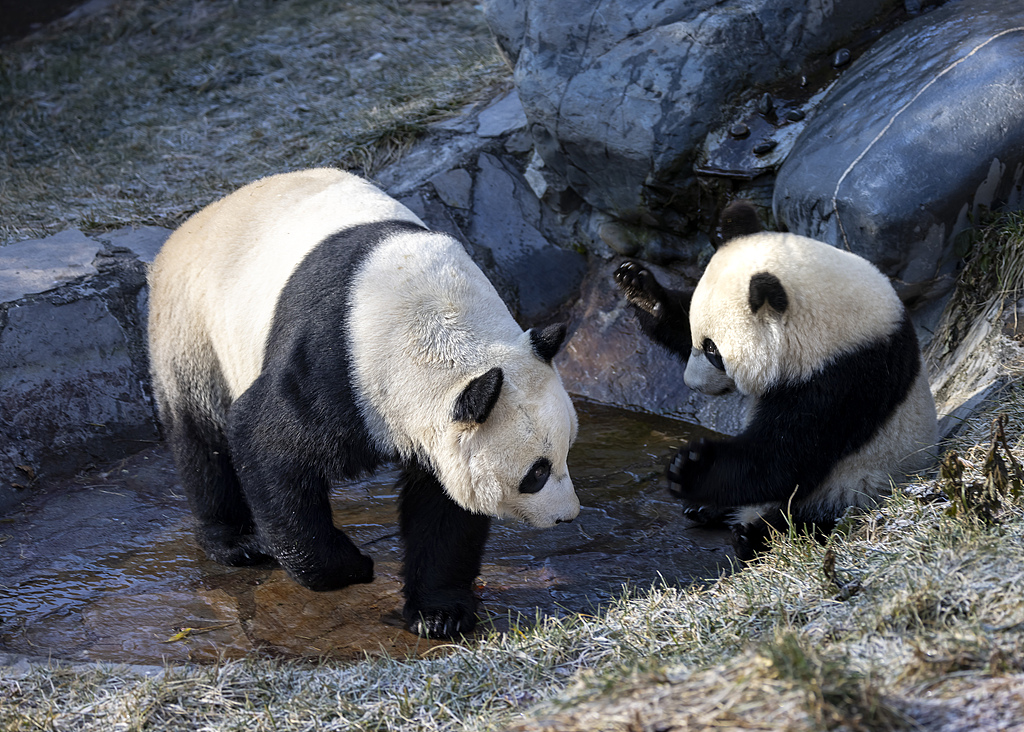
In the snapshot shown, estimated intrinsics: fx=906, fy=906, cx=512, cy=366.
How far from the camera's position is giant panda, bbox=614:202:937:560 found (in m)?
3.37

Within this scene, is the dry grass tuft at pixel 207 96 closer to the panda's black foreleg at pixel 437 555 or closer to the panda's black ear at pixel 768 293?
the panda's black foreleg at pixel 437 555

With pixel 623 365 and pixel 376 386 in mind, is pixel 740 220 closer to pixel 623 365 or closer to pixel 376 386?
pixel 623 365

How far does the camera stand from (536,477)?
10.1ft

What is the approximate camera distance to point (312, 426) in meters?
3.13

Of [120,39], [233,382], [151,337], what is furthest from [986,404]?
[120,39]

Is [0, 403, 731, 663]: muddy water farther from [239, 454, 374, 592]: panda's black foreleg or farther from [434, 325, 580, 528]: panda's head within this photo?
[434, 325, 580, 528]: panda's head

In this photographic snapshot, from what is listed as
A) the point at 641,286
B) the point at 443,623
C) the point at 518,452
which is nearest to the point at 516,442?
the point at 518,452

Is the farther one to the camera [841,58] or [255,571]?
[841,58]

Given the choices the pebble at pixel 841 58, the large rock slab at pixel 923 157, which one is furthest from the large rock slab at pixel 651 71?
the large rock slab at pixel 923 157

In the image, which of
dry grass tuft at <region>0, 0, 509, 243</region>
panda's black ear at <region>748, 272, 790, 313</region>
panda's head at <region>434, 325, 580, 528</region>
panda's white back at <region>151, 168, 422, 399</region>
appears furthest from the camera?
dry grass tuft at <region>0, 0, 509, 243</region>

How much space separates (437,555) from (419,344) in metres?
0.87

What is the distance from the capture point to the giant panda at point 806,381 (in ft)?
11.1

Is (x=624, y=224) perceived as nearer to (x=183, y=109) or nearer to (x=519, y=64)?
(x=519, y=64)

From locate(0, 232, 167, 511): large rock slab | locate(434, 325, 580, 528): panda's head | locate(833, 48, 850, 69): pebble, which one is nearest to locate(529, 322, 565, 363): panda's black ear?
locate(434, 325, 580, 528): panda's head
